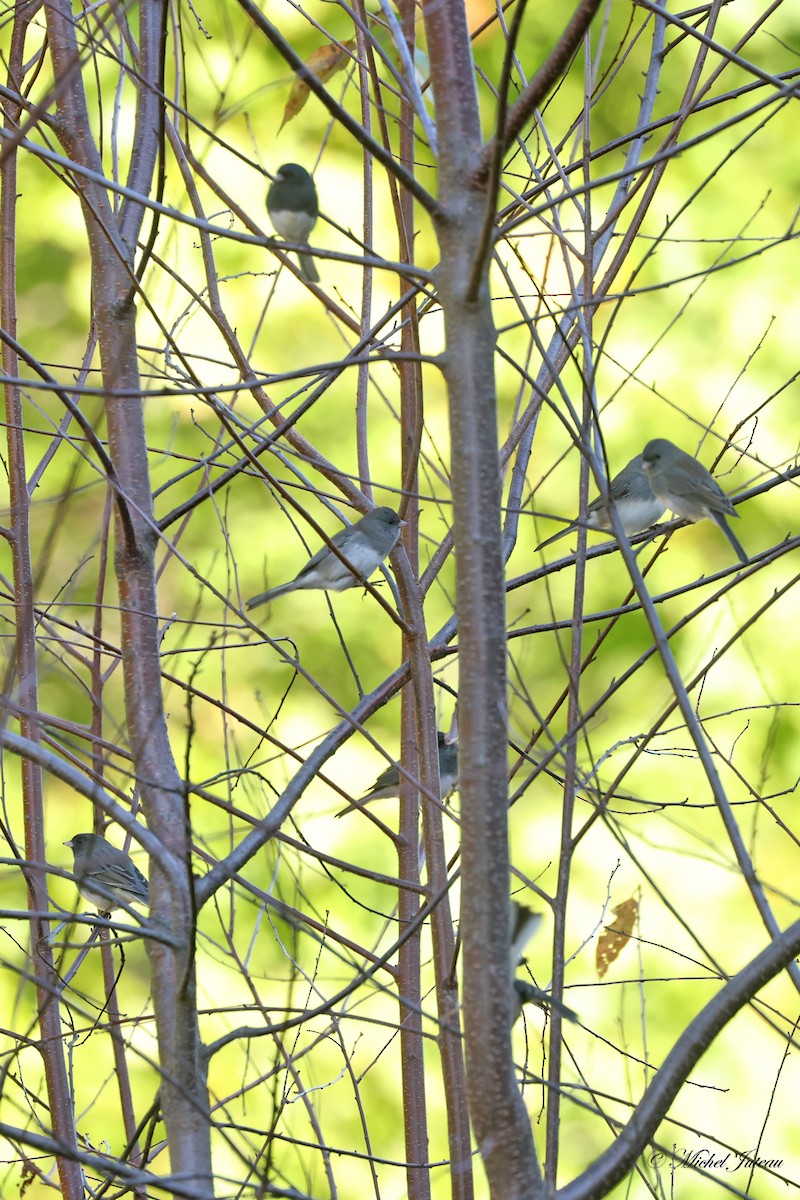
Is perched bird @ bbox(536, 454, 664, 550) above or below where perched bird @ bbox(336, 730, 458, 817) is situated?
A: above

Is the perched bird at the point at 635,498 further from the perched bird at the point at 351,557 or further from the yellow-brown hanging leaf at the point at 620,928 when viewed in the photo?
the yellow-brown hanging leaf at the point at 620,928

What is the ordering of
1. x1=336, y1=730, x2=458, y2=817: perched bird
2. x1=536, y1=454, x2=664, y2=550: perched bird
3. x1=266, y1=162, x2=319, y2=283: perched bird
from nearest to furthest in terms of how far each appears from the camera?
x1=266, y1=162, x2=319, y2=283: perched bird → x1=336, y1=730, x2=458, y2=817: perched bird → x1=536, y1=454, x2=664, y2=550: perched bird

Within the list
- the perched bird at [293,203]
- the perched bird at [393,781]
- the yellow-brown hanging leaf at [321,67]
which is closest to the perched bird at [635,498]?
the perched bird at [393,781]

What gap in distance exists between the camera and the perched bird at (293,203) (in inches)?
48.4

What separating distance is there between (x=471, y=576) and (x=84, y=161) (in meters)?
0.62

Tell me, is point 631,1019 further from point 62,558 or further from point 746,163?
point 746,163

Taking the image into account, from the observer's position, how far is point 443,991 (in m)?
1.19

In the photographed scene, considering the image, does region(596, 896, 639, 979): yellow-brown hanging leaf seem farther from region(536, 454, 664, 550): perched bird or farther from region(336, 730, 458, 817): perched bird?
region(536, 454, 664, 550): perched bird

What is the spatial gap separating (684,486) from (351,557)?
1.78 ft

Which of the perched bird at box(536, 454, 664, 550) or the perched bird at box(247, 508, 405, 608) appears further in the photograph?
the perched bird at box(536, 454, 664, 550)

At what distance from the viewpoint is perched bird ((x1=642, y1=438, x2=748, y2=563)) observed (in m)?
1.75

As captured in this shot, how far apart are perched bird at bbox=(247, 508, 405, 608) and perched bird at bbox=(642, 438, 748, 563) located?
424 mm

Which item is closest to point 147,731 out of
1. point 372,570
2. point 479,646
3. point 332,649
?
point 479,646

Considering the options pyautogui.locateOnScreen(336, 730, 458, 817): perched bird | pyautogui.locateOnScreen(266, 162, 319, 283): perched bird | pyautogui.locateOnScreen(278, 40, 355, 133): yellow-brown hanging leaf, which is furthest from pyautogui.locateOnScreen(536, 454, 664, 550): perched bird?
pyautogui.locateOnScreen(278, 40, 355, 133): yellow-brown hanging leaf
